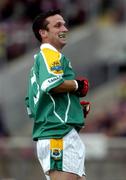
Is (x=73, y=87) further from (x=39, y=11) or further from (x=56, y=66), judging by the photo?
(x=39, y=11)

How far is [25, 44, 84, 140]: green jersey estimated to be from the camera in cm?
809

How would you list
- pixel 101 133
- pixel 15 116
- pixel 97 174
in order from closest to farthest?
1. pixel 97 174
2. pixel 101 133
3. pixel 15 116

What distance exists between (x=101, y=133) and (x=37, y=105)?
29.4 feet

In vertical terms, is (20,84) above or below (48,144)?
below

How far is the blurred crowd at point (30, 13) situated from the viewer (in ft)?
63.8

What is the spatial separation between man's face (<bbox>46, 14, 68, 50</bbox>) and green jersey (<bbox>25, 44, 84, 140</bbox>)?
7 centimetres

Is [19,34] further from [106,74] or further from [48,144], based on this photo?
[48,144]

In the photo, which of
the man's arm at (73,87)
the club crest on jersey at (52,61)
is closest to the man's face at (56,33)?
the club crest on jersey at (52,61)

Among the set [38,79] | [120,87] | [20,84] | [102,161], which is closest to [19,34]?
[20,84]

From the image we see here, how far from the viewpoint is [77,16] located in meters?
20.8

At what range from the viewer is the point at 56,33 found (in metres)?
8.33

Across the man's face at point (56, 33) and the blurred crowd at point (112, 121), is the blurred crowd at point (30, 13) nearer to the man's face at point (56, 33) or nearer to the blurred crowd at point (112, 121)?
the blurred crowd at point (112, 121)

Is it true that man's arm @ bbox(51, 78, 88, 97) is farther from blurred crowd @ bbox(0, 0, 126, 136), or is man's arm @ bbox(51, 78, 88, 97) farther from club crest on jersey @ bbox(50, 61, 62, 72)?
blurred crowd @ bbox(0, 0, 126, 136)

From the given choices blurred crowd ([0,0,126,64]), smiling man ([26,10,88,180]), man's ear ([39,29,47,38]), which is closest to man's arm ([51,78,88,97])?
→ smiling man ([26,10,88,180])
